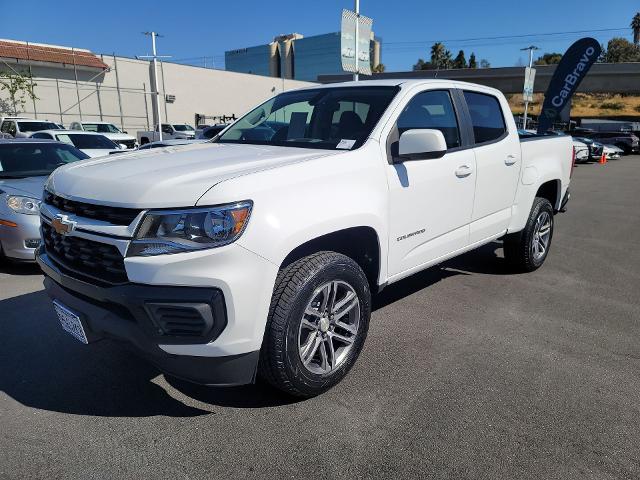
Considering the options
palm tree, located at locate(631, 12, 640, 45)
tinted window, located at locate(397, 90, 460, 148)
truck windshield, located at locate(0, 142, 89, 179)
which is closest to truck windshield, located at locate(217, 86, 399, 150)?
tinted window, located at locate(397, 90, 460, 148)

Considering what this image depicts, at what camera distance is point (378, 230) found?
10.4ft

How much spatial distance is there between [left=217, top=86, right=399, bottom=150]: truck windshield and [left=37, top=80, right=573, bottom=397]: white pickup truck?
0.05 feet

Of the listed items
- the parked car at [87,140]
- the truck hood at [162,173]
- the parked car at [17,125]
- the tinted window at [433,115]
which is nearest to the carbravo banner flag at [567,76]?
the tinted window at [433,115]

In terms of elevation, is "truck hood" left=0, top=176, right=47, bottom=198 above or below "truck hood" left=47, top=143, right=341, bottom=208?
below

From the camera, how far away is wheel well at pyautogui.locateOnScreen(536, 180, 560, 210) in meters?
5.64

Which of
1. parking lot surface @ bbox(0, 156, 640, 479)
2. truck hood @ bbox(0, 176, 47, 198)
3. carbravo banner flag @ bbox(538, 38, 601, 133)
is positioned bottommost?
parking lot surface @ bbox(0, 156, 640, 479)

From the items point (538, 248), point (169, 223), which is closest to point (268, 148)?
point (169, 223)

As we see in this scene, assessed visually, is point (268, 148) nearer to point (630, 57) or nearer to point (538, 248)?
point (538, 248)

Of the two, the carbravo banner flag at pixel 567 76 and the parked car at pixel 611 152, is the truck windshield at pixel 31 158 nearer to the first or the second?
the carbravo banner flag at pixel 567 76

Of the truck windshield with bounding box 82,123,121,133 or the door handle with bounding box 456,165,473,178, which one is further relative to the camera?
Answer: the truck windshield with bounding box 82,123,121,133

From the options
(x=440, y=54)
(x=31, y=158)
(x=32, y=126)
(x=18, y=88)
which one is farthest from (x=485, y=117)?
(x=440, y=54)

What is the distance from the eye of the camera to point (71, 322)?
2795 mm

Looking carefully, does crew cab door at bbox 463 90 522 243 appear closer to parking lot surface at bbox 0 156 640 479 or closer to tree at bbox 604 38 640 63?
parking lot surface at bbox 0 156 640 479

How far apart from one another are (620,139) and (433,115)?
33894 millimetres
